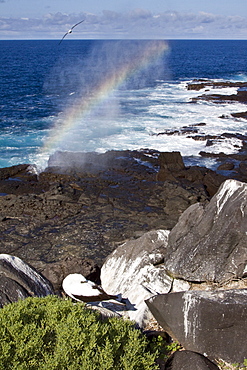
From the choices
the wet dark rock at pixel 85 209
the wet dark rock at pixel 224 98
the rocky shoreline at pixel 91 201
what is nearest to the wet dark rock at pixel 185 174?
the rocky shoreline at pixel 91 201

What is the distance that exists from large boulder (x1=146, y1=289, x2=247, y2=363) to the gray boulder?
3.45m

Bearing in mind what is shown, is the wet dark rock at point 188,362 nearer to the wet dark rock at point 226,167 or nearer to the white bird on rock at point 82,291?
the white bird on rock at point 82,291

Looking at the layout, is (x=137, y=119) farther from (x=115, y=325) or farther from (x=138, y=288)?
(x=115, y=325)

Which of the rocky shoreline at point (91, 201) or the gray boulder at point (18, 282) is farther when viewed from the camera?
the rocky shoreline at point (91, 201)

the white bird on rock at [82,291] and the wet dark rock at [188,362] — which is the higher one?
the wet dark rock at [188,362]

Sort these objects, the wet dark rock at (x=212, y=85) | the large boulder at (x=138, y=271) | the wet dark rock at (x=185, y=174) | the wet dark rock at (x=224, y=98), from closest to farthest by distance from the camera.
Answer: the large boulder at (x=138, y=271), the wet dark rock at (x=185, y=174), the wet dark rock at (x=224, y=98), the wet dark rock at (x=212, y=85)

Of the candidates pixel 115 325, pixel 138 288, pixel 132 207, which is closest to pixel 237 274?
pixel 138 288

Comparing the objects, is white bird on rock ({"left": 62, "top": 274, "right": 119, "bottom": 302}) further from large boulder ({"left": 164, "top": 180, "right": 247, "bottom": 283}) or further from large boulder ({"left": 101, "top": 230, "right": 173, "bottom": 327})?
large boulder ({"left": 164, "top": 180, "right": 247, "bottom": 283})

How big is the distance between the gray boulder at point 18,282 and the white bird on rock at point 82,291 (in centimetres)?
61

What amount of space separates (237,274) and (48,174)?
1906 cm

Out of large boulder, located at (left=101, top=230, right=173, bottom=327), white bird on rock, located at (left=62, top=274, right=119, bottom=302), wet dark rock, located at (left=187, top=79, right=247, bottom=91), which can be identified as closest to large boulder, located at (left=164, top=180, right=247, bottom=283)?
large boulder, located at (left=101, top=230, right=173, bottom=327)

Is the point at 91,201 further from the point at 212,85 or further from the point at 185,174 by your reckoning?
the point at 212,85

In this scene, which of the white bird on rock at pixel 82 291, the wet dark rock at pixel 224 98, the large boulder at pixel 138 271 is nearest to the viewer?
the white bird on rock at pixel 82 291

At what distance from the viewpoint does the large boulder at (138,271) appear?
1109 centimetres
